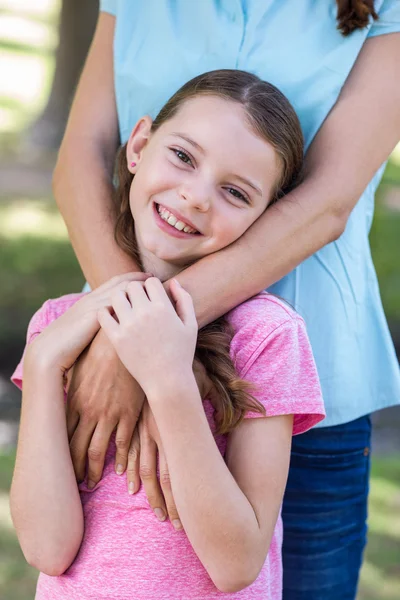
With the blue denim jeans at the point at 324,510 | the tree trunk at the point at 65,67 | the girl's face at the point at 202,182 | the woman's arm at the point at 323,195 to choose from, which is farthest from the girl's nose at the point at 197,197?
the tree trunk at the point at 65,67

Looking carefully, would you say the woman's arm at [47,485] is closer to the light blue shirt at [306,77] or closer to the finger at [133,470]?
the finger at [133,470]

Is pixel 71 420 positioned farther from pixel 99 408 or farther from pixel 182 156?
pixel 182 156

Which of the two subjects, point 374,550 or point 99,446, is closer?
point 99,446

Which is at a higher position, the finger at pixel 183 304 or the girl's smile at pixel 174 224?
the girl's smile at pixel 174 224

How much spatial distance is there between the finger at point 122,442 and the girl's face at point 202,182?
14.5 inches

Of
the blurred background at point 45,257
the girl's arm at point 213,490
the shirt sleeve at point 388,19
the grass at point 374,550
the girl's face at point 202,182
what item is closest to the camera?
the girl's arm at point 213,490

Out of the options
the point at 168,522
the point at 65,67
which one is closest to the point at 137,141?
the point at 168,522

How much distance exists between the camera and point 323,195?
206cm

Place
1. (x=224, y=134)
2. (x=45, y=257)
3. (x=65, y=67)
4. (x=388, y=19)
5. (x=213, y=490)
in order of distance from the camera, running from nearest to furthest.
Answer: (x=213, y=490), (x=224, y=134), (x=388, y=19), (x=45, y=257), (x=65, y=67)

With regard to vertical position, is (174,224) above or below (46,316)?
above

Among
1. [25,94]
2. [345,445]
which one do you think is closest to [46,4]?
[25,94]

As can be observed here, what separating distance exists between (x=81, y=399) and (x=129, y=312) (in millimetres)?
237

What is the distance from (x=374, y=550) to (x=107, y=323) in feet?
9.58

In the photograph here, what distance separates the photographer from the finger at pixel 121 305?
1.78m
